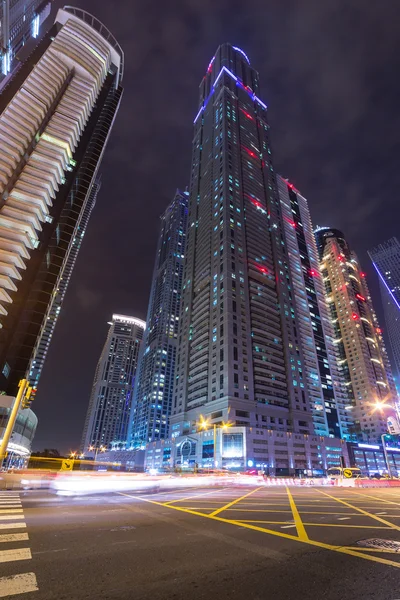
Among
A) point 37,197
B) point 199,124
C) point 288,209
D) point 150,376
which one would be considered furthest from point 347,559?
point 199,124

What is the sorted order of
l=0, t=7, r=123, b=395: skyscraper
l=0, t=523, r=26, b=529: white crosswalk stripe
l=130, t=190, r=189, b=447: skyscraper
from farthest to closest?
l=130, t=190, r=189, b=447: skyscraper, l=0, t=7, r=123, b=395: skyscraper, l=0, t=523, r=26, b=529: white crosswalk stripe

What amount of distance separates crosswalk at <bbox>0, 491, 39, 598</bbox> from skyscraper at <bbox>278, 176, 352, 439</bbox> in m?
124

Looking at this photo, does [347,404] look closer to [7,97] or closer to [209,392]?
[209,392]

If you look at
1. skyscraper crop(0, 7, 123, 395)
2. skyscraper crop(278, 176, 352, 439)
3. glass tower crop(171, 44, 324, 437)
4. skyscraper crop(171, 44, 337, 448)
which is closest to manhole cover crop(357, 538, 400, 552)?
skyscraper crop(0, 7, 123, 395)

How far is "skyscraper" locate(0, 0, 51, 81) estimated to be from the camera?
36719 millimetres

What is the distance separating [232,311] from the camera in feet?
361

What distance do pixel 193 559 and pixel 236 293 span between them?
110494mm

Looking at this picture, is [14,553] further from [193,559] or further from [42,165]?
[42,165]

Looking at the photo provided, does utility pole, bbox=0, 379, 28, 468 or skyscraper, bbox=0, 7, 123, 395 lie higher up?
skyscraper, bbox=0, 7, 123, 395

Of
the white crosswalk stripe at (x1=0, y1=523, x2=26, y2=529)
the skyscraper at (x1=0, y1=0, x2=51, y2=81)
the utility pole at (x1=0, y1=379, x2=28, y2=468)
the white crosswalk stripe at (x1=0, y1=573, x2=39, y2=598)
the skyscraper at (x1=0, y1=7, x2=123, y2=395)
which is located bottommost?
the white crosswalk stripe at (x1=0, y1=523, x2=26, y2=529)

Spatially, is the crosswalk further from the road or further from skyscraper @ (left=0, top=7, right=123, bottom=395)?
skyscraper @ (left=0, top=7, right=123, bottom=395)

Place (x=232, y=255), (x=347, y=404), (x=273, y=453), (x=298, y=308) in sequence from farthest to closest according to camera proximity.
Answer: (x=347, y=404) → (x=298, y=308) → (x=232, y=255) → (x=273, y=453)

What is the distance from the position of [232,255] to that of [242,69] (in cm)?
15243

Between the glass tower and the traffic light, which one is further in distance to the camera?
the glass tower
